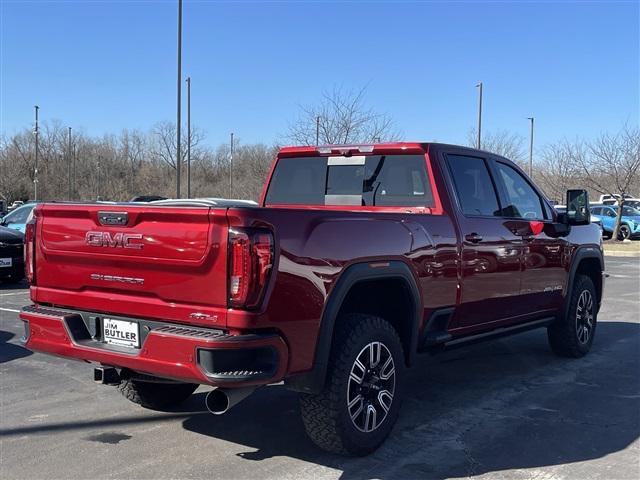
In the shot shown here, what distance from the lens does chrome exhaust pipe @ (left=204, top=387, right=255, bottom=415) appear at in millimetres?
3484

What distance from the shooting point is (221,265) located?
3.34 metres

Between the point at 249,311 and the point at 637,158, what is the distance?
27.9m

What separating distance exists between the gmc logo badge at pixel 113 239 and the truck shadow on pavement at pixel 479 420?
1.58 metres

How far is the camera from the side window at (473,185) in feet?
17.2

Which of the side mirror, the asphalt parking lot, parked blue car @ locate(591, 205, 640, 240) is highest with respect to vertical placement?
the side mirror

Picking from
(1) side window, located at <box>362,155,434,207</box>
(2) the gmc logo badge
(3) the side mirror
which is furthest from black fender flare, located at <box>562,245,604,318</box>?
(2) the gmc logo badge

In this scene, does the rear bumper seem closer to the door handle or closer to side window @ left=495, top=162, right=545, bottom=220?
the door handle

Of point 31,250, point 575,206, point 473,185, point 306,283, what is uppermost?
point 473,185

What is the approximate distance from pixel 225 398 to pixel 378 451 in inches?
50.0

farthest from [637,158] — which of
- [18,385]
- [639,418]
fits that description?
[18,385]

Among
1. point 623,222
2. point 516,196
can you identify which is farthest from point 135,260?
point 623,222

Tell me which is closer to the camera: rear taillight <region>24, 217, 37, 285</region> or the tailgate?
the tailgate

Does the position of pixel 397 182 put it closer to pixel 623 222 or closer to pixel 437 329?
pixel 437 329

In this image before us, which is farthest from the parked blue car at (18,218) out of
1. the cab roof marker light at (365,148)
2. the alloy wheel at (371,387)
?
the alloy wheel at (371,387)
